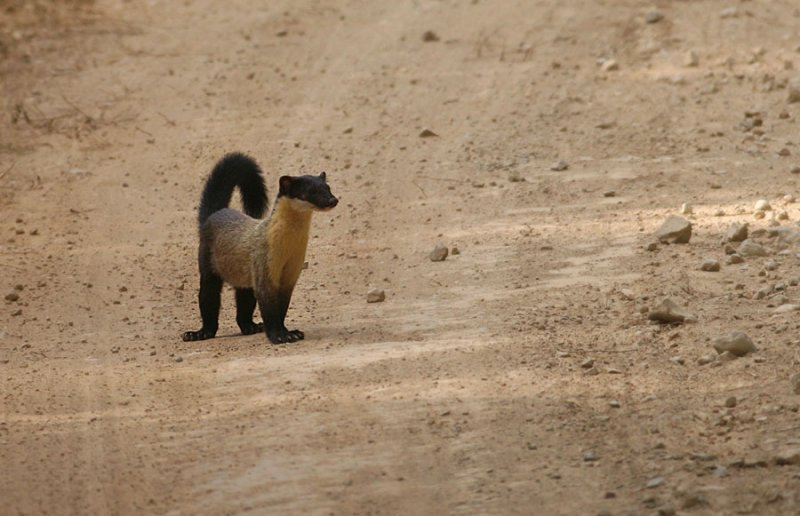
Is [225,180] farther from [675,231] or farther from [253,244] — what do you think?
[675,231]

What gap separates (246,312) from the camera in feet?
28.0

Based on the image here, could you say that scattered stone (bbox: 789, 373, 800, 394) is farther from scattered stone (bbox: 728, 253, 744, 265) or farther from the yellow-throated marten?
the yellow-throated marten

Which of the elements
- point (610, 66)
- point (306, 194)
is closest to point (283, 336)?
point (306, 194)

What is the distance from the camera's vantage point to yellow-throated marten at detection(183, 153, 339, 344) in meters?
7.91

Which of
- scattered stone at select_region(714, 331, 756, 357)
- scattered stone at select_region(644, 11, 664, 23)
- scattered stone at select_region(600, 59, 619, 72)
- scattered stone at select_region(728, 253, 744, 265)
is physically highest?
scattered stone at select_region(644, 11, 664, 23)

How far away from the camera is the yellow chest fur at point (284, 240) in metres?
7.93

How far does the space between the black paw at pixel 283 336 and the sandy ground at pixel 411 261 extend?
182 mm

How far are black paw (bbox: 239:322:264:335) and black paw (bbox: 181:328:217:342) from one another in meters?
0.22

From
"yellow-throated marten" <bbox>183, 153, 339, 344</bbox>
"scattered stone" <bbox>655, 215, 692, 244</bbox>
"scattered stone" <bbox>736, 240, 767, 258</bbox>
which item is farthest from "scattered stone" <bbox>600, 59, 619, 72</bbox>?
"yellow-throated marten" <bbox>183, 153, 339, 344</bbox>

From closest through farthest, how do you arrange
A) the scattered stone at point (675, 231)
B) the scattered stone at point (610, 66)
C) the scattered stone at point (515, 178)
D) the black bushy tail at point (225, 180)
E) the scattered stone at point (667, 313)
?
the scattered stone at point (667, 313)
the black bushy tail at point (225, 180)
the scattered stone at point (675, 231)
the scattered stone at point (515, 178)
the scattered stone at point (610, 66)

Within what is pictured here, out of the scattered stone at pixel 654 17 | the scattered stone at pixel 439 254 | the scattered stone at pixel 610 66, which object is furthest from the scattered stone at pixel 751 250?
the scattered stone at pixel 654 17

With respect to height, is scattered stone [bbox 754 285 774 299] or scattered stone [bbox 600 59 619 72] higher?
scattered stone [bbox 600 59 619 72]

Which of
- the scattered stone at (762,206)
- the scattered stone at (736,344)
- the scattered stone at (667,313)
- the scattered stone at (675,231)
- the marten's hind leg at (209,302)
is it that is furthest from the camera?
the scattered stone at (762,206)

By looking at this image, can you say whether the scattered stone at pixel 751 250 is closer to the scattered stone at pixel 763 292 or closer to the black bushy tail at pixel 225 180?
the scattered stone at pixel 763 292
